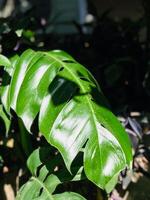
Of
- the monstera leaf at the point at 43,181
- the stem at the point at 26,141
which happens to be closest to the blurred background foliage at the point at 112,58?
the stem at the point at 26,141

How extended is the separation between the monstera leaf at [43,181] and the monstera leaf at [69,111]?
0.24 meters

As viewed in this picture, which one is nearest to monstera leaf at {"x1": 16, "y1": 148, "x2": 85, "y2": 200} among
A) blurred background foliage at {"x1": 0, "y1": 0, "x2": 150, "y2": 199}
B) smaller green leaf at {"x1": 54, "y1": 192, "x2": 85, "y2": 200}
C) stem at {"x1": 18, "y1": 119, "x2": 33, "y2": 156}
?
smaller green leaf at {"x1": 54, "y1": 192, "x2": 85, "y2": 200}

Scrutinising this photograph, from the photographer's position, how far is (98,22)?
3.78m

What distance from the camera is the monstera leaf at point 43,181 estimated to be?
6.65 feet

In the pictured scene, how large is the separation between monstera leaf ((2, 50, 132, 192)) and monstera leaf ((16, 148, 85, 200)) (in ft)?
0.79

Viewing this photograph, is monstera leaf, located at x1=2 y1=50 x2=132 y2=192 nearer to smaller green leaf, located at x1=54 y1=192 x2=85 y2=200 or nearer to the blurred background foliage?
smaller green leaf, located at x1=54 y1=192 x2=85 y2=200

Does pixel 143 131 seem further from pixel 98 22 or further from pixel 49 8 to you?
pixel 49 8

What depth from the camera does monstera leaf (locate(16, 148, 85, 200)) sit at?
2.03 m

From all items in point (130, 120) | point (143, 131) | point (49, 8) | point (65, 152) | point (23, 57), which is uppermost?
point (23, 57)

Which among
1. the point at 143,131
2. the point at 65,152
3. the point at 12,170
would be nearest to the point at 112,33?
the point at 143,131

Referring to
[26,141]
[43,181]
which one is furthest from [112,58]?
[43,181]

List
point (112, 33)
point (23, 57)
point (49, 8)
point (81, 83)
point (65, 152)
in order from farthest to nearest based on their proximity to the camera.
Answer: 1. point (49, 8)
2. point (112, 33)
3. point (23, 57)
4. point (81, 83)
5. point (65, 152)

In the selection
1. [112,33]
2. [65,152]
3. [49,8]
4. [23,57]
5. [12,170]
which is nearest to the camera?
[65,152]

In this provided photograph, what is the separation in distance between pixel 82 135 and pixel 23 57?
54 cm
